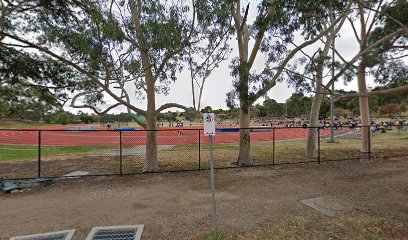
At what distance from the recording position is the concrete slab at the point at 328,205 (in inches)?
203

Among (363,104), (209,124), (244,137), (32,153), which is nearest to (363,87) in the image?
(363,104)

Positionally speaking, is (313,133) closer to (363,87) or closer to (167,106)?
(363,87)

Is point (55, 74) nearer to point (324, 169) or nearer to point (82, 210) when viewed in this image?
point (82, 210)

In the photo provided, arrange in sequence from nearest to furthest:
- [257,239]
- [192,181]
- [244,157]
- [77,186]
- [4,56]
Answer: [257,239] < [77,186] < [192,181] < [4,56] < [244,157]

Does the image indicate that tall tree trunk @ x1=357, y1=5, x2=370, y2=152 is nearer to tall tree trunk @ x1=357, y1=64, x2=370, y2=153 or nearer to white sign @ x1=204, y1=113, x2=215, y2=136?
tall tree trunk @ x1=357, y1=64, x2=370, y2=153

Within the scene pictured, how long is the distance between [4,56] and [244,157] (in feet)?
35.3

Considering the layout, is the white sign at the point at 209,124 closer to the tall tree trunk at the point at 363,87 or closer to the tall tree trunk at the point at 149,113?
the tall tree trunk at the point at 149,113

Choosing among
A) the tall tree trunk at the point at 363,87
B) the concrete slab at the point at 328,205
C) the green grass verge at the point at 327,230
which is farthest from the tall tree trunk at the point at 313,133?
the green grass verge at the point at 327,230

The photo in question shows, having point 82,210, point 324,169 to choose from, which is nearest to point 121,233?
point 82,210

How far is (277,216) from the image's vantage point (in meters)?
4.91

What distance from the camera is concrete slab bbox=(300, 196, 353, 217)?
5168mm

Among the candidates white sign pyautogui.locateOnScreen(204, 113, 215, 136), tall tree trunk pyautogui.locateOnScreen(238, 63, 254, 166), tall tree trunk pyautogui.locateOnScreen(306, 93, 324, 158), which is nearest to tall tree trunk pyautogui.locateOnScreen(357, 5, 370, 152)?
tall tree trunk pyautogui.locateOnScreen(306, 93, 324, 158)

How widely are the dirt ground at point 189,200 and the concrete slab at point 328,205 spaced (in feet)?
0.77

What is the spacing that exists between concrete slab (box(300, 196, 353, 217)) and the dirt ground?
23cm
